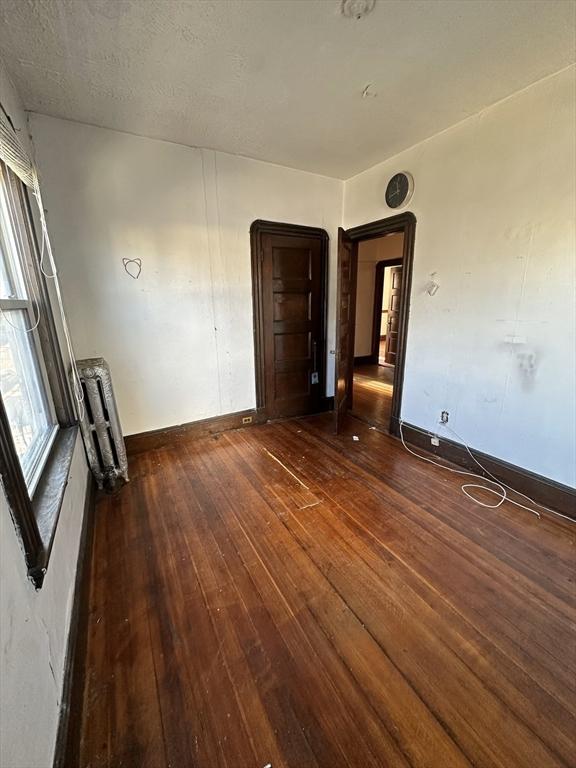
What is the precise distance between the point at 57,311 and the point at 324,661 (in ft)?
9.01

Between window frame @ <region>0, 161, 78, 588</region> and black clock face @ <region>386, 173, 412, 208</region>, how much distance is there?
2.88 m

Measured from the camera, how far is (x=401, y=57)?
1774 mm

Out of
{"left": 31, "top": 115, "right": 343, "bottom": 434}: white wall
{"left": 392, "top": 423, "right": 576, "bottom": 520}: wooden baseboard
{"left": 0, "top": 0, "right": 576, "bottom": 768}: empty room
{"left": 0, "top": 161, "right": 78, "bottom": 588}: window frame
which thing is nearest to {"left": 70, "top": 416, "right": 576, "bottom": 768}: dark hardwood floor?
{"left": 0, "top": 0, "right": 576, "bottom": 768}: empty room

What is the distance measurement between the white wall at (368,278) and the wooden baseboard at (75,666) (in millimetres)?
5321

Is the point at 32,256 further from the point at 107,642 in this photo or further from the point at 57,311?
the point at 107,642

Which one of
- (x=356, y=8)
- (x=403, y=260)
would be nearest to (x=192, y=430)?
(x=403, y=260)

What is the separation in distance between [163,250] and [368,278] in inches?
185

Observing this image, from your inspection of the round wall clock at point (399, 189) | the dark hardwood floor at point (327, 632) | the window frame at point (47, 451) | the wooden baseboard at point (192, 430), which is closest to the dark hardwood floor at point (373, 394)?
the wooden baseboard at point (192, 430)

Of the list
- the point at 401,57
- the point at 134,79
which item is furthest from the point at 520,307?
the point at 134,79

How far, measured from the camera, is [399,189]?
294 centimetres

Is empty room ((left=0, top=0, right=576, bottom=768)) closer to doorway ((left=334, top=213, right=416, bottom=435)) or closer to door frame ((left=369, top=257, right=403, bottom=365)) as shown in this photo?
doorway ((left=334, top=213, right=416, bottom=435))

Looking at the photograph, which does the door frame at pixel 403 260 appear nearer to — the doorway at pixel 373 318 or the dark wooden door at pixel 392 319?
the doorway at pixel 373 318

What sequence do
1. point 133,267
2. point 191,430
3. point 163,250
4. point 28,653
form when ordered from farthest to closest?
point 191,430 < point 163,250 < point 133,267 < point 28,653

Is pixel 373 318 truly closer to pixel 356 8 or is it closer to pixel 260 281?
pixel 260 281
